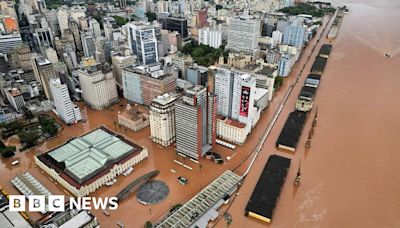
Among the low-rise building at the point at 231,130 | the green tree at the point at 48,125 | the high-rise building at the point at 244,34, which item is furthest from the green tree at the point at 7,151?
the high-rise building at the point at 244,34

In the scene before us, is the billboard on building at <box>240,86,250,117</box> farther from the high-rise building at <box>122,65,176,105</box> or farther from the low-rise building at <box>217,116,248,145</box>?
the high-rise building at <box>122,65,176,105</box>

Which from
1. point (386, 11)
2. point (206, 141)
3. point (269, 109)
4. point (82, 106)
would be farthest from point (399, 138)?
point (386, 11)

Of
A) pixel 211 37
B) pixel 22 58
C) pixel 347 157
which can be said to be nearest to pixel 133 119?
pixel 347 157

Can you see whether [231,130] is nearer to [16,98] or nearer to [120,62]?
[120,62]

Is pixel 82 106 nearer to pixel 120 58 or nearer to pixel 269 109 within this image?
pixel 120 58

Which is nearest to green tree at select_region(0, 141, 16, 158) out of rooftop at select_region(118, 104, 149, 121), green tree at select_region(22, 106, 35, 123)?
green tree at select_region(22, 106, 35, 123)
